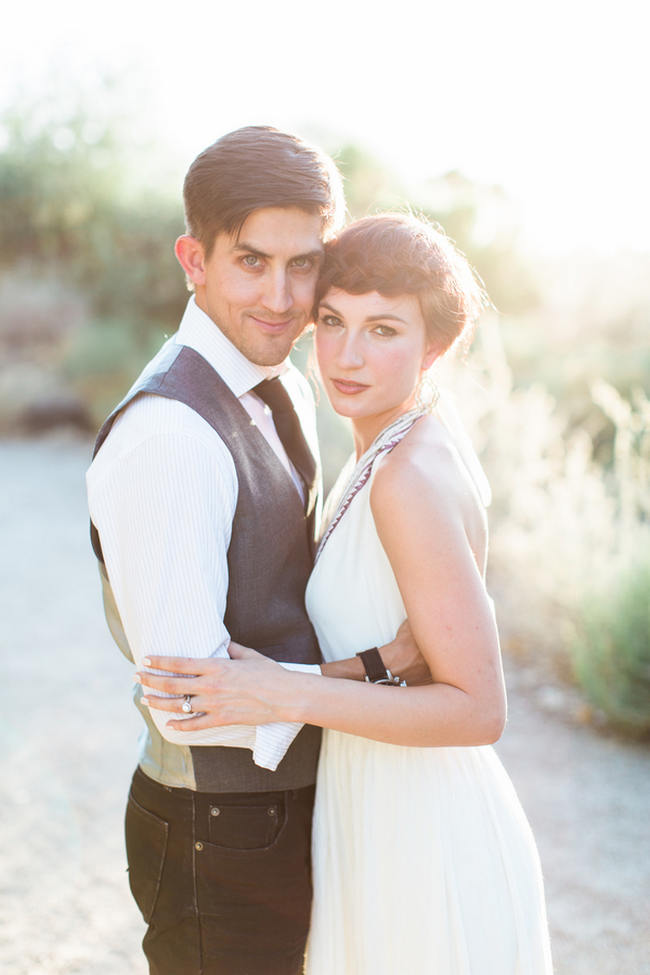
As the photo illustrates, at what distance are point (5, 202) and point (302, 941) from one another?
24.8 meters

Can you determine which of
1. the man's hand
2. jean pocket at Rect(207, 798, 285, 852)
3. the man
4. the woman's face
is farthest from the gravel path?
the woman's face

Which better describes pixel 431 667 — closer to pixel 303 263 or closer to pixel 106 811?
pixel 303 263

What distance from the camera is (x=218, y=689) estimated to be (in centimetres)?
141

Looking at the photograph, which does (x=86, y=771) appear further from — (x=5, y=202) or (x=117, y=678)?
(x=5, y=202)

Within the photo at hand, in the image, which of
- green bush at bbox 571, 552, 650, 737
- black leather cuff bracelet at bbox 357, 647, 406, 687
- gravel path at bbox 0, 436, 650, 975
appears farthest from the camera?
green bush at bbox 571, 552, 650, 737

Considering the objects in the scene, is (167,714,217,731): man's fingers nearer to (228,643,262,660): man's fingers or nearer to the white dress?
(228,643,262,660): man's fingers

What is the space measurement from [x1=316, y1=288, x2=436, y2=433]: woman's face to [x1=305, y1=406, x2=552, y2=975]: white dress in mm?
131

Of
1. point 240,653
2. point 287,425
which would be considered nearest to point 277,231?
point 287,425

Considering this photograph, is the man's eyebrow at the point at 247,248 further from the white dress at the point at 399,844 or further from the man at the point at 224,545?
the white dress at the point at 399,844

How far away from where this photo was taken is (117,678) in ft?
17.3

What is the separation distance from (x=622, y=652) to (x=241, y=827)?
10.1 ft

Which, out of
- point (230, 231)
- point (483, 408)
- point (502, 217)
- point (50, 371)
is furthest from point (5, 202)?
point (230, 231)

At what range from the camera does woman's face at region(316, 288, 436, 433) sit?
1749mm

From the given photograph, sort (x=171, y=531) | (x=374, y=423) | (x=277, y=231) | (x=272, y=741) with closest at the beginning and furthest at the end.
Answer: (x=171, y=531) → (x=272, y=741) → (x=277, y=231) → (x=374, y=423)
